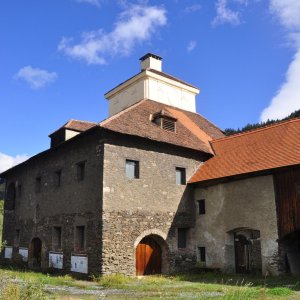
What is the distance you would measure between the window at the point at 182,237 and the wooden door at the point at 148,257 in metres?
1.17

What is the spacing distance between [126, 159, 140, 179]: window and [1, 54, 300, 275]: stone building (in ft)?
0.16

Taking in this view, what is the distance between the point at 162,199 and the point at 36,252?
8632mm

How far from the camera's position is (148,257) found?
18.2 meters

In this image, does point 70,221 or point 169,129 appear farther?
point 169,129

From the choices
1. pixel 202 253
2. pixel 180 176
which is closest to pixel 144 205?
pixel 180 176

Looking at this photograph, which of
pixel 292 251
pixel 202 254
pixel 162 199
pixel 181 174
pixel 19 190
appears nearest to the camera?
pixel 292 251

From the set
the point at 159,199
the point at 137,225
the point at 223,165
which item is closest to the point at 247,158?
the point at 223,165

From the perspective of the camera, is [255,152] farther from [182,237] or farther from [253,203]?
[182,237]

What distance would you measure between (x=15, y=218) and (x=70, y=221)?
25.5 ft

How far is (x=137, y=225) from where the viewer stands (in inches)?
685

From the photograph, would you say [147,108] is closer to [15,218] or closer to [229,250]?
[229,250]

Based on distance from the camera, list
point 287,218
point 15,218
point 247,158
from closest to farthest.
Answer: point 287,218 < point 247,158 < point 15,218

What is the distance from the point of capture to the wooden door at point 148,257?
17.8m

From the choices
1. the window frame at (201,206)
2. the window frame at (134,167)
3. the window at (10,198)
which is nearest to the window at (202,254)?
the window frame at (201,206)
